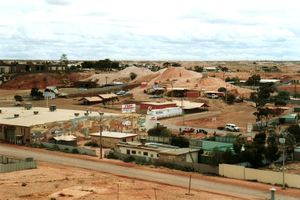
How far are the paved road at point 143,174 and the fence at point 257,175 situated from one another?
7.68 feet

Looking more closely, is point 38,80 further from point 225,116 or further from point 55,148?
point 55,148

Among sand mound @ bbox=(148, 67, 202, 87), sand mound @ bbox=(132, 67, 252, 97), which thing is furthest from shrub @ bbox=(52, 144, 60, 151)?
sand mound @ bbox=(148, 67, 202, 87)

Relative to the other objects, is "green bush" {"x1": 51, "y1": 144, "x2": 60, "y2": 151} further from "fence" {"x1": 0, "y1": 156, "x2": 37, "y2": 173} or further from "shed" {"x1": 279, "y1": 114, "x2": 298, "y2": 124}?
"shed" {"x1": 279, "y1": 114, "x2": 298, "y2": 124}

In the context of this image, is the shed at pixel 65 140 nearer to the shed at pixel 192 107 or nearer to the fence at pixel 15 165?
the fence at pixel 15 165

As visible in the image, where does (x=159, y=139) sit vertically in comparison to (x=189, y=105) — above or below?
below

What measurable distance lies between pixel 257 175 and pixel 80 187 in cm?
1237

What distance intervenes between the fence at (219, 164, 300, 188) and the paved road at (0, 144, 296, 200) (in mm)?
2340

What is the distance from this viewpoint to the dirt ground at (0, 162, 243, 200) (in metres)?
31.6

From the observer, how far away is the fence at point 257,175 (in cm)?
3472

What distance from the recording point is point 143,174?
3922 cm

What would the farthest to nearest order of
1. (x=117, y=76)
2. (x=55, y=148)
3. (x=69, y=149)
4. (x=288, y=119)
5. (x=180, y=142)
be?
1. (x=117, y=76)
2. (x=288, y=119)
3. (x=55, y=148)
4. (x=69, y=149)
5. (x=180, y=142)

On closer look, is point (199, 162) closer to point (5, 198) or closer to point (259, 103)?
point (5, 198)

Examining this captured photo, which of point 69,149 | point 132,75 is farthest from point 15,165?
point 132,75

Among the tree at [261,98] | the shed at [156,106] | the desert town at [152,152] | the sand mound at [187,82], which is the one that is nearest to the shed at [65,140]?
the desert town at [152,152]
